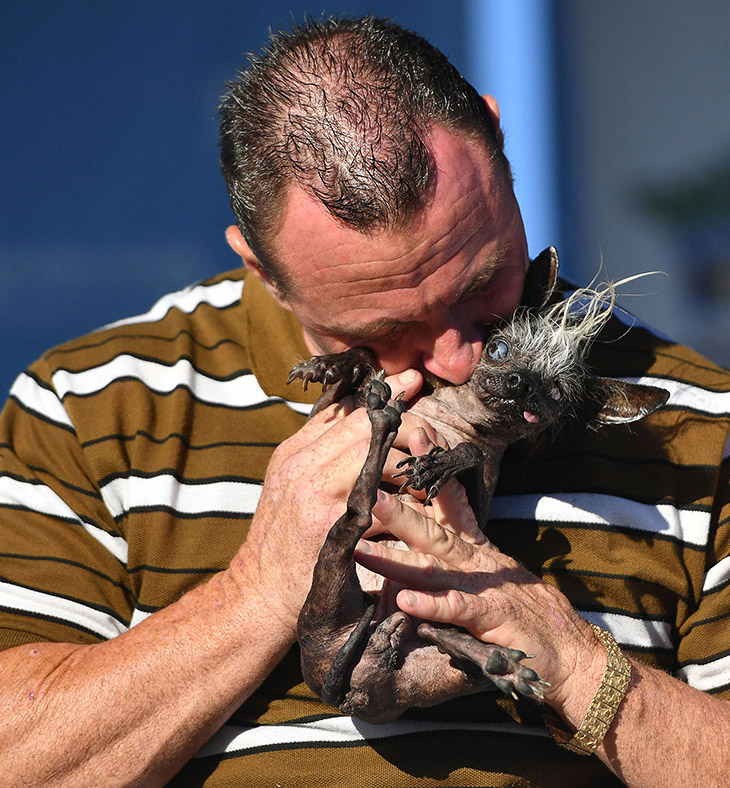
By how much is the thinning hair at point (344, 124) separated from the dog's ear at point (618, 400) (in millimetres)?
366

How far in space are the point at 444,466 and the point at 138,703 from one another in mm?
538

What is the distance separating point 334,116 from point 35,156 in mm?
1945

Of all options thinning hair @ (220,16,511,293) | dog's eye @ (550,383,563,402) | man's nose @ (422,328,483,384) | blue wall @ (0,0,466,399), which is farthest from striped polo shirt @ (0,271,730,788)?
blue wall @ (0,0,466,399)

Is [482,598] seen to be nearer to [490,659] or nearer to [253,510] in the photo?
[490,659]

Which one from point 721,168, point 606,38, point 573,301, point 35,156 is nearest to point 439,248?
point 573,301

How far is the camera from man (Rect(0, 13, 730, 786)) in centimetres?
135

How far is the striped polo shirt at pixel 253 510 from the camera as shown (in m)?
1.44

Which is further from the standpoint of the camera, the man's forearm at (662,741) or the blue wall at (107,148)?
the blue wall at (107,148)

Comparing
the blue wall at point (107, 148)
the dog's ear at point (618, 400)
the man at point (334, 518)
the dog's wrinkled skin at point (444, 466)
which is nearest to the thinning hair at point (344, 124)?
the man at point (334, 518)

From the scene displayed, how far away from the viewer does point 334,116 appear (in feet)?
4.49

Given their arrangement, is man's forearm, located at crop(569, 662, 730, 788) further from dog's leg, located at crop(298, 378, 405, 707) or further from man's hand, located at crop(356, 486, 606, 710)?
dog's leg, located at crop(298, 378, 405, 707)

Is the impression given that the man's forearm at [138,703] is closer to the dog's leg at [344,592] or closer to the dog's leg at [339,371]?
the dog's leg at [344,592]

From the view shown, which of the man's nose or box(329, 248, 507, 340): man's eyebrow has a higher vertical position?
box(329, 248, 507, 340): man's eyebrow

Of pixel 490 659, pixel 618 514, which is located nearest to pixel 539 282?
pixel 618 514
